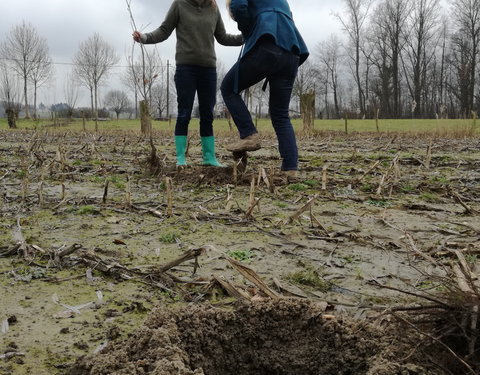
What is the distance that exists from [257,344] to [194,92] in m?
4.16

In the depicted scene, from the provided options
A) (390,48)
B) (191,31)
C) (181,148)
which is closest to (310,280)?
(181,148)

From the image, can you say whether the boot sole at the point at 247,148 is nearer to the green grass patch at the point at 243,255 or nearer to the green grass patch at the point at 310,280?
the green grass patch at the point at 243,255

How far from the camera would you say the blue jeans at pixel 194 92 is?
499 centimetres

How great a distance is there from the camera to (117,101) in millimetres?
92375

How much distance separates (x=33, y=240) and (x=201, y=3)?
359 centimetres

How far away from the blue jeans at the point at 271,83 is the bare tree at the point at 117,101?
90.2m

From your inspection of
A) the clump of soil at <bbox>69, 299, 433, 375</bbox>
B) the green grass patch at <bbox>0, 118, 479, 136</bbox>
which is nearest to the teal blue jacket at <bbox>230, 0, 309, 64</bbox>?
the clump of soil at <bbox>69, 299, 433, 375</bbox>

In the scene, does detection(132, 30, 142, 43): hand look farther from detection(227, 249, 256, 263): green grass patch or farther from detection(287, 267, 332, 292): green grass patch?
detection(287, 267, 332, 292): green grass patch

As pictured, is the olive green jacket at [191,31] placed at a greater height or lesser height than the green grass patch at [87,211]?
greater

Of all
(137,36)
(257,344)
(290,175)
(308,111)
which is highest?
(308,111)

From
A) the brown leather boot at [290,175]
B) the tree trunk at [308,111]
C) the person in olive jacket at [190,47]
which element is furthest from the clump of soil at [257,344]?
the tree trunk at [308,111]

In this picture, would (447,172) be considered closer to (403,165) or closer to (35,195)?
(403,165)

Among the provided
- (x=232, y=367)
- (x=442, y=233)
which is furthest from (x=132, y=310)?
(x=442, y=233)

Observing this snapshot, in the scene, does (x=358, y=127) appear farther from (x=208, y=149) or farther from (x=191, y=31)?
(x=191, y=31)
